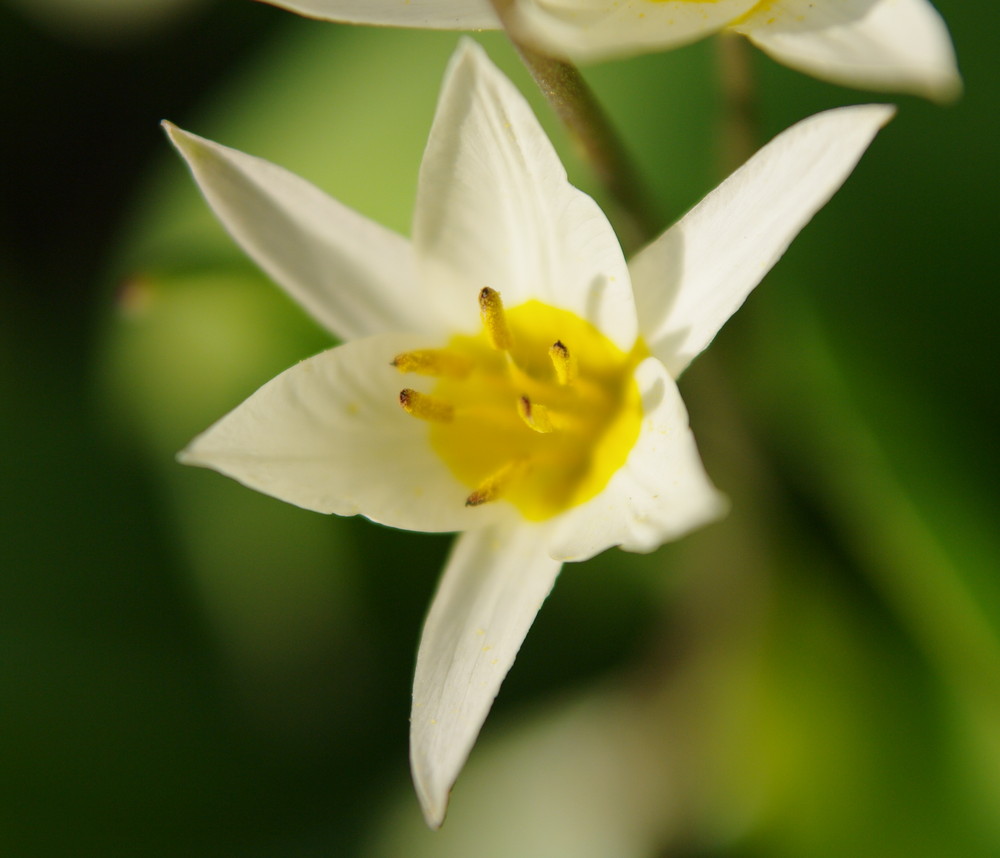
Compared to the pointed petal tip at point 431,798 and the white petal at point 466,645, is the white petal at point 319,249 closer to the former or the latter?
the white petal at point 466,645

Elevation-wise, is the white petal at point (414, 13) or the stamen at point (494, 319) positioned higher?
the white petal at point (414, 13)

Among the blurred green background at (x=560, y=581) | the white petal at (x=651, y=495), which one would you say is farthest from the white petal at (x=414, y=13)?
the blurred green background at (x=560, y=581)

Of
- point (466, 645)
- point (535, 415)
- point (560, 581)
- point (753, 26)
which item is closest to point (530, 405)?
point (535, 415)

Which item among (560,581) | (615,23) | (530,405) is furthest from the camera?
(560,581)

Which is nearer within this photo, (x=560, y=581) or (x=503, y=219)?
(x=503, y=219)

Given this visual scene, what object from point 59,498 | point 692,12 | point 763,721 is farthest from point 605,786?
point 692,12

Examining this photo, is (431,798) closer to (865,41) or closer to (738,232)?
(738,232)

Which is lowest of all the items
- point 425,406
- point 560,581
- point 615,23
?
point 560,581
